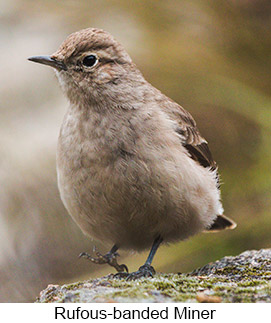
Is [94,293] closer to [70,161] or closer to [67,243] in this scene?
[70,161]

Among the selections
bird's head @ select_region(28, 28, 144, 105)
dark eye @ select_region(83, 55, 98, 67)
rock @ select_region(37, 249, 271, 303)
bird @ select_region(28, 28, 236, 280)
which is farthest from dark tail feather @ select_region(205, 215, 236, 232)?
dark eye @ select_region(83, 55, 98, 67)

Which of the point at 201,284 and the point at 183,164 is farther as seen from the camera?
the point at 183,164

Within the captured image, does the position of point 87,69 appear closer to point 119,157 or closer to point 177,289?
point 119,157

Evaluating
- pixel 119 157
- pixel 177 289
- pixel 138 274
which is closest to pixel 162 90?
pixel 119 157

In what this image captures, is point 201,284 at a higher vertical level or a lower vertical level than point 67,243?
lower

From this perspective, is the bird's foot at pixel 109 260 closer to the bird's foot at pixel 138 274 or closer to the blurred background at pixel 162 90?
the bird's foot at pixel 138 274

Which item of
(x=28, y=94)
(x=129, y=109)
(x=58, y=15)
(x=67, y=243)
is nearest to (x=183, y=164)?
(x=129, y=109)

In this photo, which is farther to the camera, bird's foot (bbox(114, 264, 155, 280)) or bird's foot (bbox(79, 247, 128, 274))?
bird's foot (bbox(79, 247, 128, 274))

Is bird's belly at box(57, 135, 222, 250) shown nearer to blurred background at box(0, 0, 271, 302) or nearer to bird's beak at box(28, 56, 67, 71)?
bird's beak at box(28, 56, 67, 71)
